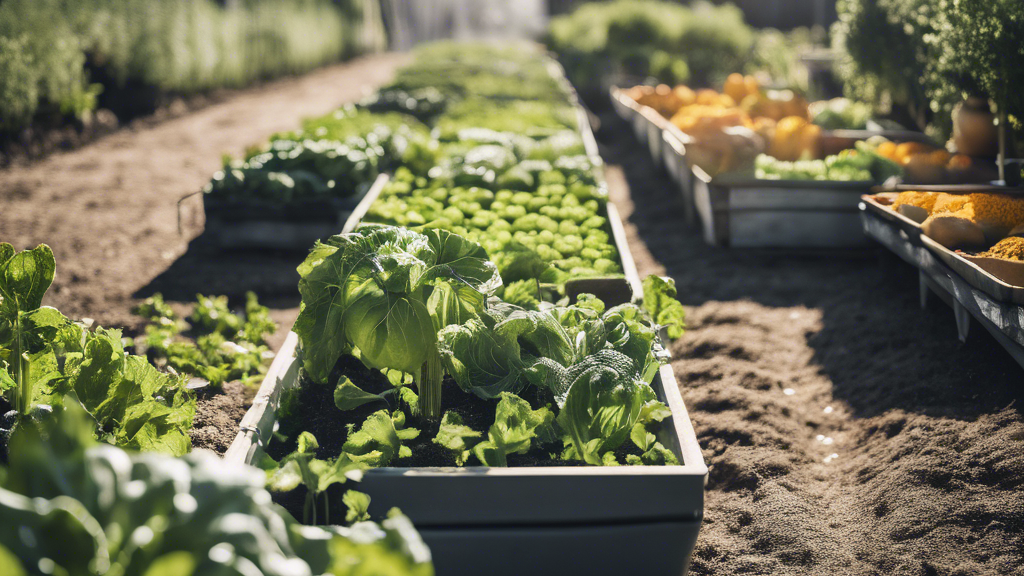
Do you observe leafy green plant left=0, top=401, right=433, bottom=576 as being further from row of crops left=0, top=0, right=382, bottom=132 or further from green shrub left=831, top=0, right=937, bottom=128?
row of crops left=0, top=0, right=382, bottom=132

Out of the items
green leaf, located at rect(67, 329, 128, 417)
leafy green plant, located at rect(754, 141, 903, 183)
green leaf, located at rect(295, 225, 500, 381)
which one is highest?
green leaf, located at rect(295, 225, 500, 381)

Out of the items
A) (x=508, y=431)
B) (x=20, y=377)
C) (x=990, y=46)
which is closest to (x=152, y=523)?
(x=508, y=431)

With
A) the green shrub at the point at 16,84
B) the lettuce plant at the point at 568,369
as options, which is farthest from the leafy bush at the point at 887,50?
the green shrub at the point at 16,84

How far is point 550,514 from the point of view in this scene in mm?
1641

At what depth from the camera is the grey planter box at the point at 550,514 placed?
5.35 ft

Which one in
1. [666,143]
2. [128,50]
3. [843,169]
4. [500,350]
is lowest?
[666,143]

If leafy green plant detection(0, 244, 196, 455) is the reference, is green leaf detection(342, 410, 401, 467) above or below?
below

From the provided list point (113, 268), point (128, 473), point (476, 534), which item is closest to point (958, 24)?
point (476, 534)

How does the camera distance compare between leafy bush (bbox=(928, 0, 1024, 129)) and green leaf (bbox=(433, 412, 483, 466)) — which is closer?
green leaf (bbox=(433, 412, 483, 466))

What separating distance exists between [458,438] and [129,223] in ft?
15.0

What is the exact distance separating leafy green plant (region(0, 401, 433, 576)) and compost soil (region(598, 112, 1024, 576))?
1596 mm

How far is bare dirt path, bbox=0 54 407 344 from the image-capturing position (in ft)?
13.6

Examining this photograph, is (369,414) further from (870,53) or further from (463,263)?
(870,53)

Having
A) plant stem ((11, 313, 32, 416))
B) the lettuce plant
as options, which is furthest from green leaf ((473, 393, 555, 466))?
plant stem ((11, 313, 32, 416))
